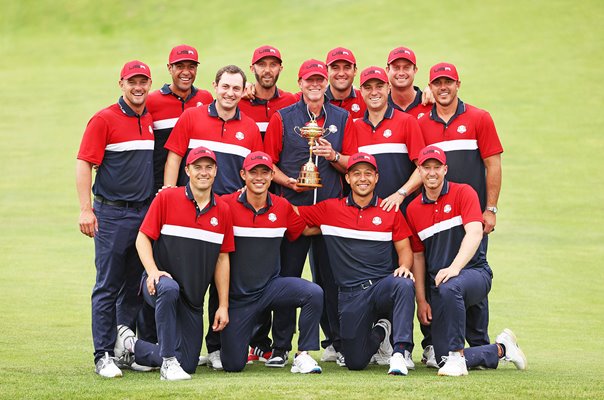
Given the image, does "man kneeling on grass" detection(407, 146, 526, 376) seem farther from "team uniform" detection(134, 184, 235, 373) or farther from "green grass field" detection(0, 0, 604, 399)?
"team uniform" detection(134, 184, 235, 373)

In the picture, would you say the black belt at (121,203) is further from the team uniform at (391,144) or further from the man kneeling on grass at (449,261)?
the man kneeling on grass at (449,261)

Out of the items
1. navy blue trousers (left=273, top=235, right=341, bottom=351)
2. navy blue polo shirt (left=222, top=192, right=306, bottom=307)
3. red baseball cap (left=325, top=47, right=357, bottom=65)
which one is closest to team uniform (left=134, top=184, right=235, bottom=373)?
navy blue polo shirt (left=222, top=192, right=306, bottom=307)

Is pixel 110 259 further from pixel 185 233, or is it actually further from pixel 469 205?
pixel 469 205

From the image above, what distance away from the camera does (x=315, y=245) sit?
971 centimetres

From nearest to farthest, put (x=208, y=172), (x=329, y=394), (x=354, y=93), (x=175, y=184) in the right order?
1. (x=329, y=394)
2. (x=208, y=172)
3. (x=175, y=184)
4. (x=354, y=93)

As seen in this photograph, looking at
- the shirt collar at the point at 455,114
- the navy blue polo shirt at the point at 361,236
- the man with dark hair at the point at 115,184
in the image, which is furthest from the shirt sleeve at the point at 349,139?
the man with dark hair at the point at 115,184

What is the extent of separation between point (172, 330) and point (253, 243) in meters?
1.10

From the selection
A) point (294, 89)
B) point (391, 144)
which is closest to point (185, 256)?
point (391, 144)

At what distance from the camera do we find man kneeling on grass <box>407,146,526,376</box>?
8625 mm

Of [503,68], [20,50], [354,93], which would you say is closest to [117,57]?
[20,50]

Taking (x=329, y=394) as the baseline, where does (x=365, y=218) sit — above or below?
above

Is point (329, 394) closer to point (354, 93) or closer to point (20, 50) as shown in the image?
point (354, 93)

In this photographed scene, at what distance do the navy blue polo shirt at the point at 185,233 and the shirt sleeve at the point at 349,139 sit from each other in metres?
1.29

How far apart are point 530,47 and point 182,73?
2389cm
